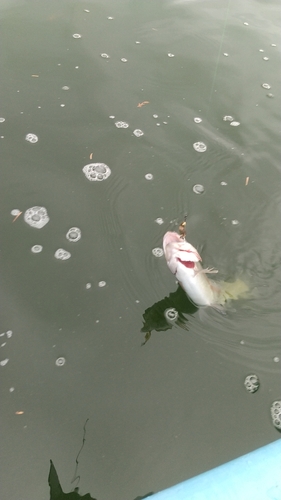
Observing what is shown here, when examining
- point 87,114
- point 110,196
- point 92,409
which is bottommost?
point 92,409

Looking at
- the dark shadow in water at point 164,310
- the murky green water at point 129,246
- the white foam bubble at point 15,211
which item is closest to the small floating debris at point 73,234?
the murky green water at point 129,246

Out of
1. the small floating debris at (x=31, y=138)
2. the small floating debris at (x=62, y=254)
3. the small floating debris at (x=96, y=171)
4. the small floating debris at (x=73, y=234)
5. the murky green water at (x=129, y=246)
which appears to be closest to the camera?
the murky green water at (x=129, y=246)

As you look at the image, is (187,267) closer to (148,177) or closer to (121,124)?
(148,177)

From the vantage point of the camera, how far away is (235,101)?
4.00 metres

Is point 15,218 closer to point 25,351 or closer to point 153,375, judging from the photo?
point 25,351

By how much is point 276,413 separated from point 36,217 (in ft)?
6.98

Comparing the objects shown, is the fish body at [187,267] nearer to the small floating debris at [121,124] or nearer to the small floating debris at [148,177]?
the small floating debris at [148,177]

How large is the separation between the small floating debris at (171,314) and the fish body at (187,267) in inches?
9.4

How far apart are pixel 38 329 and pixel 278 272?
1807 mm

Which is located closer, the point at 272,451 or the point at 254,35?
the point at 272,451

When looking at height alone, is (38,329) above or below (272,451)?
below

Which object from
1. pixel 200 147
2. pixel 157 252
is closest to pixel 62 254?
pixel 157 252

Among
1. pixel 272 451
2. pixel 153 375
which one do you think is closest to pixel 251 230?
pixel 153 375

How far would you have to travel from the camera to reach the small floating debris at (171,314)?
2.48 m
